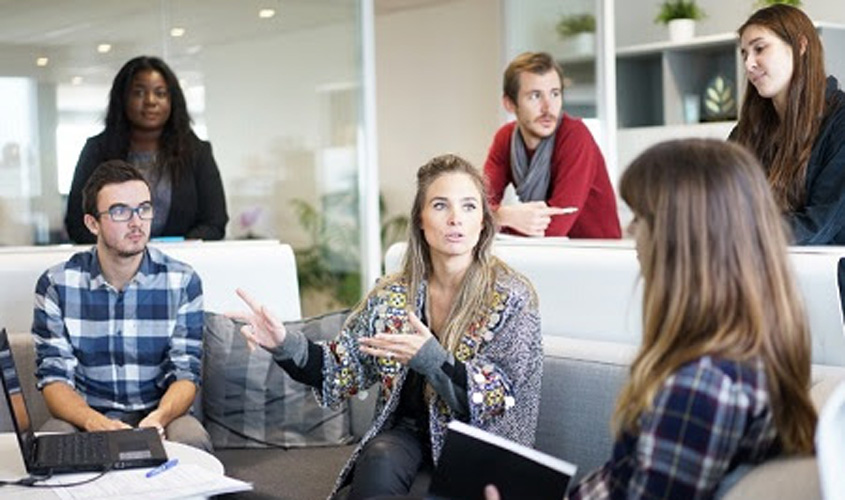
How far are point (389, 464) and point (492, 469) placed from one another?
63 centimetres

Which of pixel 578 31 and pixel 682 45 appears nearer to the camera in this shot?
pixel 682 45

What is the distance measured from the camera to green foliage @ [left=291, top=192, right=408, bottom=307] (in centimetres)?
582

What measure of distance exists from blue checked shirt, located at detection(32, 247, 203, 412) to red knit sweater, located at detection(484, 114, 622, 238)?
3.27ft

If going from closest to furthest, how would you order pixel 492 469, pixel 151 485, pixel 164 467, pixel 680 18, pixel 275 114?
pixel 492 469
pixel 151 485
pixel 164 467
pixel 275 114
pixel 680 18

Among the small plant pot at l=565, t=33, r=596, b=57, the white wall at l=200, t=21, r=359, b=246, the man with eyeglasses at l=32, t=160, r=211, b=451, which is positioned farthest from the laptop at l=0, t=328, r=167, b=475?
the small plant pot at l=565, t=33, r=596, b=57

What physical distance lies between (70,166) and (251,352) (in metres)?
1.85

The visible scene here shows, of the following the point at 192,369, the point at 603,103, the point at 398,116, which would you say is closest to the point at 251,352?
the point at 192,369

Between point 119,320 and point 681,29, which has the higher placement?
point 681,29

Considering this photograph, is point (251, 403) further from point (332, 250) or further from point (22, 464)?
point (332, 250)

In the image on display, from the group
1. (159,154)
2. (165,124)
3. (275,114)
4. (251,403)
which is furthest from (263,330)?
(275,114)

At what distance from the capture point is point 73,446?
2727mm

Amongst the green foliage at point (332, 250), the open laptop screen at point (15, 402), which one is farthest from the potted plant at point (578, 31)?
the open laptop screen at point (15, 402)

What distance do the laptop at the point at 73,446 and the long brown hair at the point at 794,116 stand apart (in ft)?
4.90

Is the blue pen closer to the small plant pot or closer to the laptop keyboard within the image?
the laptop keyboard
